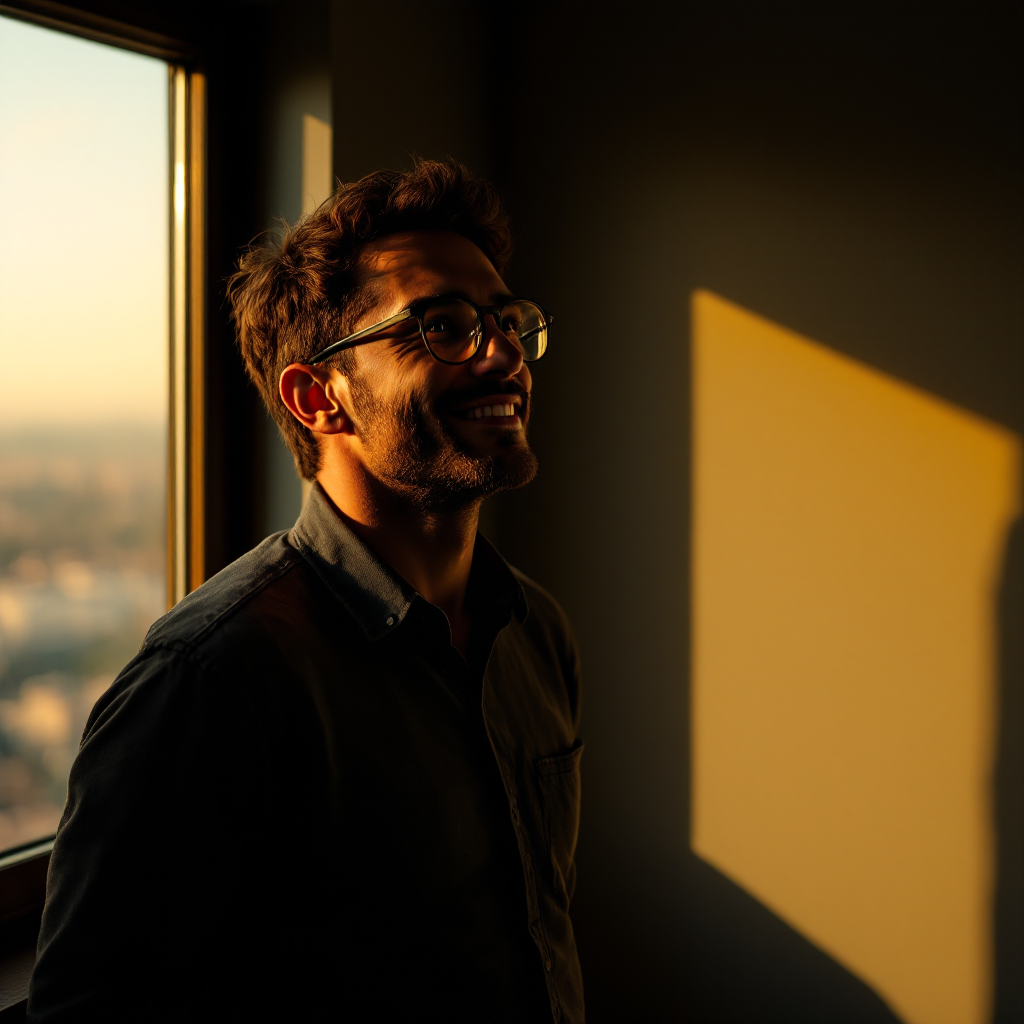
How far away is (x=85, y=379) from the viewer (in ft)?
5.10

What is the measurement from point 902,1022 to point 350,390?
1.47m

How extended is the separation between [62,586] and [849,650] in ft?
4.52

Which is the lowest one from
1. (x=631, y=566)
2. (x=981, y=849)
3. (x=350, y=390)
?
(x=981, y=849)

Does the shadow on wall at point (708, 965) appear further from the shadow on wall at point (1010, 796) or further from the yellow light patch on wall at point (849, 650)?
the shadow on wall at point (1010, 796)

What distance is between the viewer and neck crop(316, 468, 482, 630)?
1229 millimetres

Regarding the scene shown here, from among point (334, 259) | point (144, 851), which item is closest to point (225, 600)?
point (144, 851)

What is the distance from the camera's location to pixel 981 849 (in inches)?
62.5

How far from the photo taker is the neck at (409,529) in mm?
1229

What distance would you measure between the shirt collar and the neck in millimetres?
37

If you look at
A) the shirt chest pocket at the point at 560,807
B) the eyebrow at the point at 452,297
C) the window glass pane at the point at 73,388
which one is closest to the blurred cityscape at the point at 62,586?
the window glass pane at the point at 73,388

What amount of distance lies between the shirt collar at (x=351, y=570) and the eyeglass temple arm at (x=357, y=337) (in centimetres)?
18

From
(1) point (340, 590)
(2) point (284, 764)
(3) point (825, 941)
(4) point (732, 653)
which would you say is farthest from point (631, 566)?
(2) point (284, 764)

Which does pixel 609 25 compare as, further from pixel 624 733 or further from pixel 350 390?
pixel 624 733

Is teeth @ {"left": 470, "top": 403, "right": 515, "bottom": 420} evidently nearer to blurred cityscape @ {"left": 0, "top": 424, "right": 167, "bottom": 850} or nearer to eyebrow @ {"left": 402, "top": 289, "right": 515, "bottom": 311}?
eyebrow @ {"left": 402, "top": 289, "right": 515, "bottom": 311}
